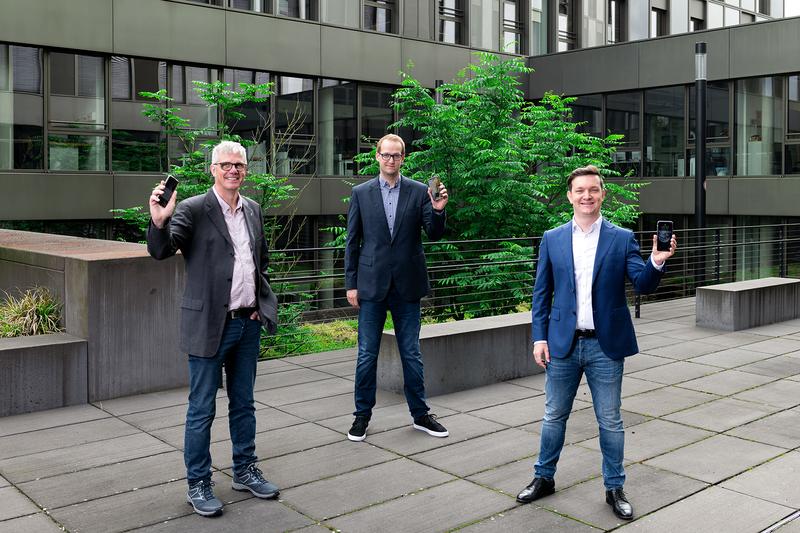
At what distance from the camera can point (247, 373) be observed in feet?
17.9

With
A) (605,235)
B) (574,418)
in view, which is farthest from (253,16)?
(605,235)

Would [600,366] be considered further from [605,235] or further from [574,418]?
[574,418]

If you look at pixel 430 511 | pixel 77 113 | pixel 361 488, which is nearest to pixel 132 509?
pixel 361 488

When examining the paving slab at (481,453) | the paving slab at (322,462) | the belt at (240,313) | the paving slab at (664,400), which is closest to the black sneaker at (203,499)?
the paving slab at (322,462)

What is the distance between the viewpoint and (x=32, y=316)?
27.4 ft

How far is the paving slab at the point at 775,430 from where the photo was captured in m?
6.76

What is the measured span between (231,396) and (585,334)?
2172 mm

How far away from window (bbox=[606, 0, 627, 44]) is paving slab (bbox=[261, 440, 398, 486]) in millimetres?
27057

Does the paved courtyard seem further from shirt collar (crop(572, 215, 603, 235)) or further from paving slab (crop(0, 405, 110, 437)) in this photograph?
shirt collar (crop(572, 215, 603, 235))

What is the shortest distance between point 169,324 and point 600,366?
182 inches

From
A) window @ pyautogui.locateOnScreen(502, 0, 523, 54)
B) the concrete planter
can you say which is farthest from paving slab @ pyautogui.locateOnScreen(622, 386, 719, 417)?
window @ pyautogui.locateOnScreen(502, 0, 523, 54)

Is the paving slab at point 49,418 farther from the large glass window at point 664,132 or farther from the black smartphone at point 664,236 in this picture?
the large glass window at point 664,132

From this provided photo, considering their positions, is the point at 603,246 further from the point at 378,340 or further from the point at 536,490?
the point at 378,340

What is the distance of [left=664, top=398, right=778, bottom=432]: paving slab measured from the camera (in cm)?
727
